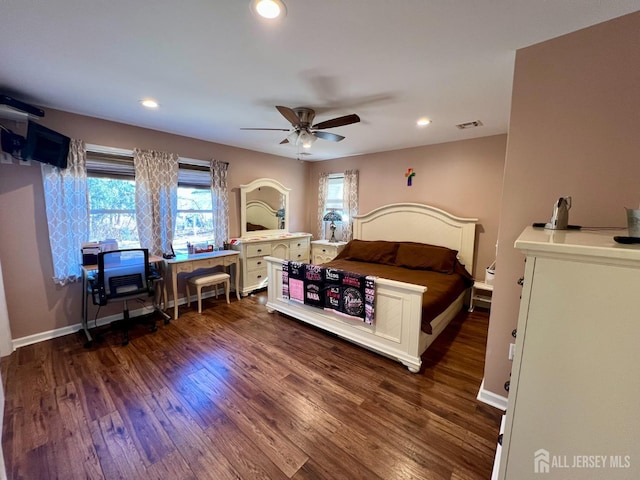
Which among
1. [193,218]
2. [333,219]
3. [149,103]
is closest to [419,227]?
[333,219]

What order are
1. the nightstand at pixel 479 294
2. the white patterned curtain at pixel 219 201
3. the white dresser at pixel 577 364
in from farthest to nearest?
the white patterned curtain at pixel 219 201, the nightstand at pixel 479 294, the white dresser at pixel 577 364

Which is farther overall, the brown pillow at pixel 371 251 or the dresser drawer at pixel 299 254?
the dresser drawer at pixel 299 254

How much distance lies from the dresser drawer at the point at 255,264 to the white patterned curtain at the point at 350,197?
165 cm

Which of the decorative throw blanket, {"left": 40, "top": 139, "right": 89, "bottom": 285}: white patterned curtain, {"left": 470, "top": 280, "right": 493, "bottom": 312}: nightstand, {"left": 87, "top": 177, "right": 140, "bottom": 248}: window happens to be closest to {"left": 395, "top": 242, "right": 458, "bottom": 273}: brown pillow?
{"left": 470, "top": 280, "right": 493, "bottom": 312}: nightstand

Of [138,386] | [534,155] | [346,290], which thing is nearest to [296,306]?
[346,290]

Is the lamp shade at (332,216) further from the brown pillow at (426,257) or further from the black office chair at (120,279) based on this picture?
the black office chair at (120,279)

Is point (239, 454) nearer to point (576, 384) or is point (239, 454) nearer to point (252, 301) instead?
point (576, 384)

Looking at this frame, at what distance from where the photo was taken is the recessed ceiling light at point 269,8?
119 centimetres

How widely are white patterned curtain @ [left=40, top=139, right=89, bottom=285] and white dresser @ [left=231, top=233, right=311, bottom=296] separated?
1.78 meters

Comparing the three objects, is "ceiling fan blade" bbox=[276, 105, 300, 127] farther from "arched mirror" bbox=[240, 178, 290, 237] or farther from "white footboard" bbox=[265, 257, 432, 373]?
"arched mirror" bbox=[240, 178, 290, 237]

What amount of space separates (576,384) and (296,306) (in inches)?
99.6

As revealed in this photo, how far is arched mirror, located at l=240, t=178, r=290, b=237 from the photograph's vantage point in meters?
4.21

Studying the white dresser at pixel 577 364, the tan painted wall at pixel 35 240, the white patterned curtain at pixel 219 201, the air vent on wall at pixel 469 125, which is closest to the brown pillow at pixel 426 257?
the air vent on wall at pixel 469 125

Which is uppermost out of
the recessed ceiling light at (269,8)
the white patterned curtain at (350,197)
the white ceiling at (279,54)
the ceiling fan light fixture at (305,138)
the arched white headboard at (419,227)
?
the white ceiling at (279,54)
